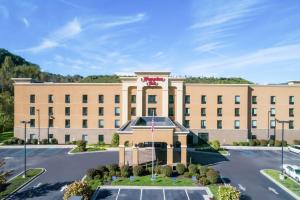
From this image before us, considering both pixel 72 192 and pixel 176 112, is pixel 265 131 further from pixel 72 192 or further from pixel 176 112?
pixel 72 192

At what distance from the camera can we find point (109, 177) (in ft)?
126

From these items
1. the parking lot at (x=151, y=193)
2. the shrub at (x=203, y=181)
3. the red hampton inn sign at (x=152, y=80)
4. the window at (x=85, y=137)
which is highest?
the red hampton inn sign at (x=152, y=80)

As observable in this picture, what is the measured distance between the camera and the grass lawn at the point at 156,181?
3669 cm

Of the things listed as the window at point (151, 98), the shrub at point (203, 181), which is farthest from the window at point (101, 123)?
the shrub at point (203, 181)

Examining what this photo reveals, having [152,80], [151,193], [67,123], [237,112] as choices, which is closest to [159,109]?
[152,80]

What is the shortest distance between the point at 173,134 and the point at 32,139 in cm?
3924

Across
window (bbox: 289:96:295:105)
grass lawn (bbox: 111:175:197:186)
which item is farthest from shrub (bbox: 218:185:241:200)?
window (bbox: 289:96:295:105)

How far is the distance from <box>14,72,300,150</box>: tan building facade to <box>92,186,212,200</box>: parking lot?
33.4 m

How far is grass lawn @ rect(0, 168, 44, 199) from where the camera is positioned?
110ft

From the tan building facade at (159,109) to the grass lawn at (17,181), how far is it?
26244 mm

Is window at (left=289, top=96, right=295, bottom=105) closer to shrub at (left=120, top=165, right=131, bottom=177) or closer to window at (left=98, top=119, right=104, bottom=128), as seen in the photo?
window at (left=98, top=119, right=104, bottom=128)

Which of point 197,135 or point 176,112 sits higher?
point 176,112

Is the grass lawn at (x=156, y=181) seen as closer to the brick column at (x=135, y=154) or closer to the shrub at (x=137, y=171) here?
the shrub at (x=137, y=171)

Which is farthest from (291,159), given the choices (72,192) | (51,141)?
(51,141)
